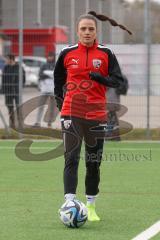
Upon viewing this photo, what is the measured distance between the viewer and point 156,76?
17688 millimetres

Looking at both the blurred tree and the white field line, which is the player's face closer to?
the white field line

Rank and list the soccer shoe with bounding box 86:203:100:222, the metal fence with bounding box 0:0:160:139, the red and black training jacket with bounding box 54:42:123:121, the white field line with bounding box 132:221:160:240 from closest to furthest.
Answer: the white field line with bounding box 132:221:160:240 → the red and black training jacket with bounding box 54:42:123:121 → the soccer shoe with bounding box 86:203:100:222 → the metal fence with bounding box 0:0:160:139

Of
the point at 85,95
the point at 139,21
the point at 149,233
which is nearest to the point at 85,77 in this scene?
the point at 85,95

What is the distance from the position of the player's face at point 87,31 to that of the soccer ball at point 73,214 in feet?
5.35

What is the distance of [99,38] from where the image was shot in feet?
57.8

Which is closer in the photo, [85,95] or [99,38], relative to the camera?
[85,95]

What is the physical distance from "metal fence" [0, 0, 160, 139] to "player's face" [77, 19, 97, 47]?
9816 millimetres

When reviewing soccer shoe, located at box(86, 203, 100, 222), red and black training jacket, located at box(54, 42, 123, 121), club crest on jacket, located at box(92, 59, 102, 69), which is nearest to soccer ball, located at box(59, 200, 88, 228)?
soccer shoe, located at box(86, 203, 100, 222)

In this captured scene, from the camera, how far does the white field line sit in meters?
→ 6.77

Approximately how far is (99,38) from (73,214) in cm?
1081

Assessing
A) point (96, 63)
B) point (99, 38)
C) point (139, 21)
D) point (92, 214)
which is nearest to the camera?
point (96, 63)

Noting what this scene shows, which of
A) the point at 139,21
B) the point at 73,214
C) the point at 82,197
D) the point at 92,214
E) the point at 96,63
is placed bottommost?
the point at 82,197

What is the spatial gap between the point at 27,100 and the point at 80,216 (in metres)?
11.1

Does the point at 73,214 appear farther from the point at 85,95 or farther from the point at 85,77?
the point at 85,77
